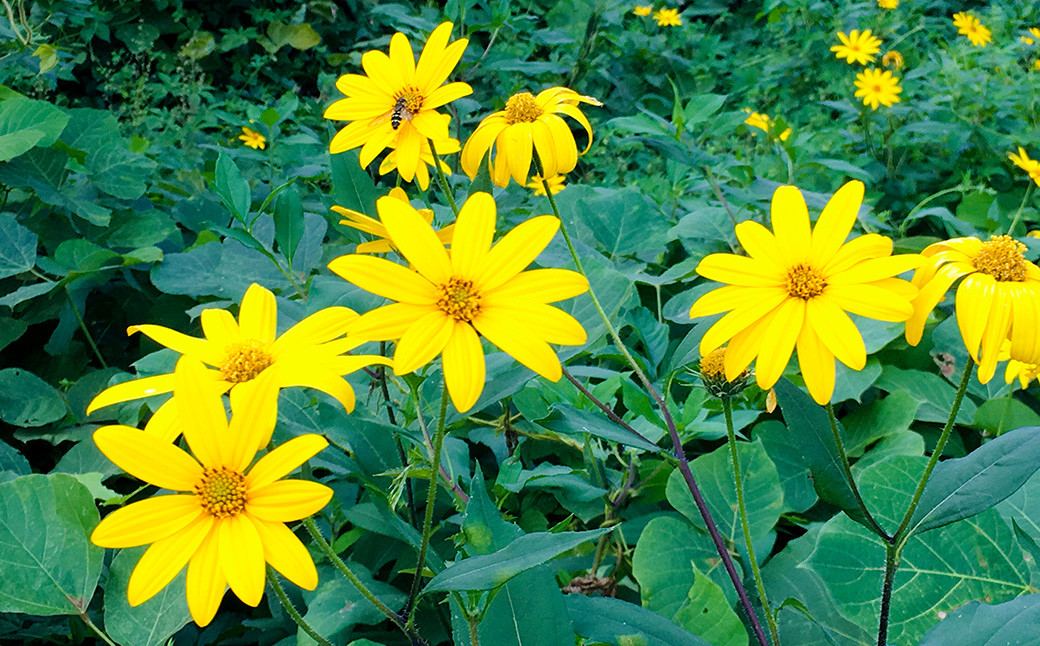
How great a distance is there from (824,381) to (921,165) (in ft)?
7.29

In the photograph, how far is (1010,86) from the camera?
2.46 meters

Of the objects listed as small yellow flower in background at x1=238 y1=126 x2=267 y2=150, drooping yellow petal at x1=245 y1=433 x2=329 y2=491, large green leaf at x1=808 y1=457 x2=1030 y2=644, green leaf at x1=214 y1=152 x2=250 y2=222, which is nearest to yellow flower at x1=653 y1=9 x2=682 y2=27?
small yellow flower in background at x1=238 y1=126 x2=267 y2=150

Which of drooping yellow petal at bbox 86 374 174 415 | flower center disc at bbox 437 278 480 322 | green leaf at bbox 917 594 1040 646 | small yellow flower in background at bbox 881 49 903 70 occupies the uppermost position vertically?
small yellow flower in background at bbox 881 49 903 70

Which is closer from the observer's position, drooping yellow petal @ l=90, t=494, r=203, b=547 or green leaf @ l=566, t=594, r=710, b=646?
drooping yellow petal @ l=90, t=494, r=203, b=547

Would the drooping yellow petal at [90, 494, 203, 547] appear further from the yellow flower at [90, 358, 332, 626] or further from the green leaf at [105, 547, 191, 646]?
the green leaf at [105, 547, 191, 646]

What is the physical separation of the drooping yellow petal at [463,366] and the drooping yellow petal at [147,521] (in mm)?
206

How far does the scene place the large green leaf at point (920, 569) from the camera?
843 millimetres

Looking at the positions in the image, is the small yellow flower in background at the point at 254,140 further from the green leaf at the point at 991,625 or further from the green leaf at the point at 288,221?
the green leaf at the point at 991,625

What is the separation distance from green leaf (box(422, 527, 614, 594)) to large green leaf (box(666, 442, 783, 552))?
43cm

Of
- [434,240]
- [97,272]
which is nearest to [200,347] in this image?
[434,240]

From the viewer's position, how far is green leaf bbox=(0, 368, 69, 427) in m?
1.28

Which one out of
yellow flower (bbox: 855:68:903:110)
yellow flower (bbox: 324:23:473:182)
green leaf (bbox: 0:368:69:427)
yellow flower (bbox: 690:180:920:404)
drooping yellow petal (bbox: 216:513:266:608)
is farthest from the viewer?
yellow flower (bbox: 855:68:903:110)

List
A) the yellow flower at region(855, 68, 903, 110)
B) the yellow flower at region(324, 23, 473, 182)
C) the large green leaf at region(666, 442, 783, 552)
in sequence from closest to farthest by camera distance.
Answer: the yellow flower at region(324, 23, 473, 182), the large green leaf at region(666, 442, 783, 552), the yellow flower at region(855, 68, 903, 110)

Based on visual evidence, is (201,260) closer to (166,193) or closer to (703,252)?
(166,193)
